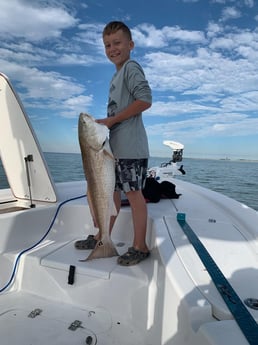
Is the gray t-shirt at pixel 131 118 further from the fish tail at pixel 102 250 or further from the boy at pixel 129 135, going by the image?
the fish tail at pixel 102 250

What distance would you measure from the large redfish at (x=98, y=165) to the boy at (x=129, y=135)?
146 millimetres

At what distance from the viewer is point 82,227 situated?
297cm

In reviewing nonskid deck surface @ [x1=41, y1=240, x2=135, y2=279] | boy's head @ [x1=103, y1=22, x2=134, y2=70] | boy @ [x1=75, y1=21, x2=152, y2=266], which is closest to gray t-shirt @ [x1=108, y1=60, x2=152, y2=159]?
boy @ [x1=75, y1=21, x2=152, y2=266]

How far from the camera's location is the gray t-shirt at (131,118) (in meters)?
2.10

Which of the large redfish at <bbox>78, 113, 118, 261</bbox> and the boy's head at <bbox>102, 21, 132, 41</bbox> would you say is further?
the boy's head at <bbox>102, 21, 132, 41</bbox>

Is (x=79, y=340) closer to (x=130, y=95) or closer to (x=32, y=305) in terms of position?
(x=32, y=305)

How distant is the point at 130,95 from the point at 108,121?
0.98 ft

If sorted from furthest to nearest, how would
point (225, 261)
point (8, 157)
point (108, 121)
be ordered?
1. point (8, 157)
2. point (108, 121)
3. point (225, 261)

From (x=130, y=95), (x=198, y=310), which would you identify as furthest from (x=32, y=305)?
(x=130, y=95)

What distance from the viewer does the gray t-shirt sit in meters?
2.10

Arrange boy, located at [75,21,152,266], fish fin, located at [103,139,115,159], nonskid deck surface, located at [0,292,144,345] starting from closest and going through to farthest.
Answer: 1. nonskid deck surface, located at [0,292,144,345]
2. fish fin, located at [103,139,115,159]
3. boy, located at [75,21,152,266]

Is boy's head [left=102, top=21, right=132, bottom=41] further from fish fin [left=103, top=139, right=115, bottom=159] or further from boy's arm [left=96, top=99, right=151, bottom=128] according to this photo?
fish fin [left=103, top=139, right=115, bottom=159]

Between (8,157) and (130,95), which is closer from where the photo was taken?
(130,95)

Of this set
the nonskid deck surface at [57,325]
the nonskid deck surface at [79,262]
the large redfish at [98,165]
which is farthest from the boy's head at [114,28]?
the nonskid deck surface at [57,325]
